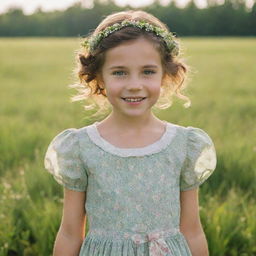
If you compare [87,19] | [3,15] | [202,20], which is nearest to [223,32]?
[202,20]

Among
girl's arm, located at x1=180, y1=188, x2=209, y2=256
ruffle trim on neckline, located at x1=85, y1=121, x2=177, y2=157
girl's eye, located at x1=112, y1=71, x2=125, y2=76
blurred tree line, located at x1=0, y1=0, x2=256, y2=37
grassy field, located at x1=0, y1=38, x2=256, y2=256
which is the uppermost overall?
girl's eye, located at x1=112, y1=71, x2=125, y2=76

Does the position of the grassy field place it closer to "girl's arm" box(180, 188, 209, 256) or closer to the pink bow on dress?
"girl's arm" box(180, 188, 209, 256)

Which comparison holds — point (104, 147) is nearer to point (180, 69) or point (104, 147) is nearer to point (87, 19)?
point (180, 69)

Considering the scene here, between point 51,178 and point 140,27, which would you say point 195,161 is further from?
point 51,178

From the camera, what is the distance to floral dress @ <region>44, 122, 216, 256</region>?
5.78 feet

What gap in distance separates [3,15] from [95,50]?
63713mm

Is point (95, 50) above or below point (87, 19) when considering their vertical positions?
above

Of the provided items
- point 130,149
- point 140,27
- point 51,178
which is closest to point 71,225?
point 130,149

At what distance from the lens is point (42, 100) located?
6922 millimetres

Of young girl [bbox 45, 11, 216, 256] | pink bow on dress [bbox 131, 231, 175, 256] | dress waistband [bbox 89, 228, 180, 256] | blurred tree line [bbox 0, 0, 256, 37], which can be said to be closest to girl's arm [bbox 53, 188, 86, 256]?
young girl [bbox 45, 11, 216, 256]

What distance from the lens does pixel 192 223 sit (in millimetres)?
1945

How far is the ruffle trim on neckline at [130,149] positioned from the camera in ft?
5.84

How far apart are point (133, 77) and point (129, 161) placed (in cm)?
30

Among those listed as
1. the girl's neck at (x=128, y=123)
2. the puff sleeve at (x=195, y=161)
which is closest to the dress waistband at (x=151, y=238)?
the puff sleeve at (x=195, y=161)
